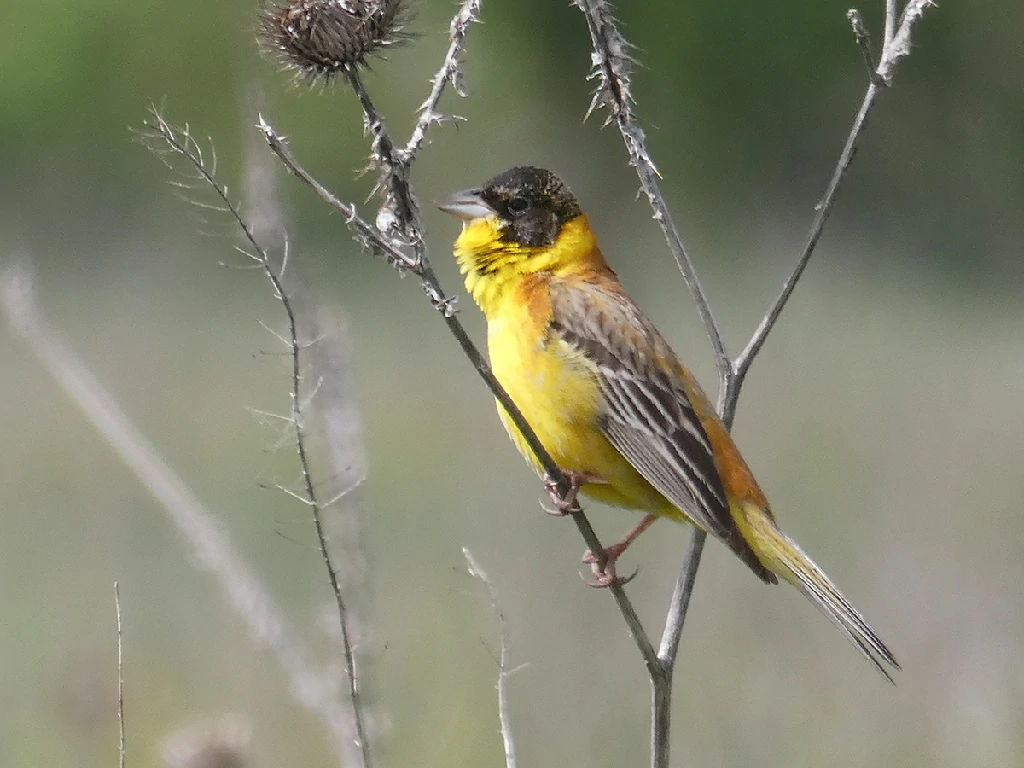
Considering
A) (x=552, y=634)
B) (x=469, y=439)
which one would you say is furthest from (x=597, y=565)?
(x=469, y=439)

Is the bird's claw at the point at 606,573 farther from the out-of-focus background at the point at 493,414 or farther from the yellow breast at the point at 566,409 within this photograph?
the out-of-focus background at the point at 493,414

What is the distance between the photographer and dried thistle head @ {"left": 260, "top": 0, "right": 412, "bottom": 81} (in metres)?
3.12

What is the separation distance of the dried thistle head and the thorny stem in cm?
48

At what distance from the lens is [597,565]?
3.94 meters

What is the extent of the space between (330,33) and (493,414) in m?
8.16

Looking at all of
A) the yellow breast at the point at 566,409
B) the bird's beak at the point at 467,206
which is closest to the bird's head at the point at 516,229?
the bird's beak at the point at 467,206

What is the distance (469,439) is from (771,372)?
11.6ft

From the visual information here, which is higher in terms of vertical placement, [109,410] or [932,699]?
Answer: [109,410]

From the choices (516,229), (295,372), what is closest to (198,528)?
(295,372)

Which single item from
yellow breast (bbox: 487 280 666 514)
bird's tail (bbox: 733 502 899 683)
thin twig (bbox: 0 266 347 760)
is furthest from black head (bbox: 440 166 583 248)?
thin twig (bbox: 0 266 347 760)

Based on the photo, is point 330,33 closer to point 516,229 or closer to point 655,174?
point 655,174

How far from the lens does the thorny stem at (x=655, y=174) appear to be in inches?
122

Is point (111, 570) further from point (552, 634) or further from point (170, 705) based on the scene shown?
point (552, 634)

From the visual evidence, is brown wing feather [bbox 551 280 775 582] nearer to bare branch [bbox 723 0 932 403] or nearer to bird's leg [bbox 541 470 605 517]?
bird's leg [bbox 541 470 605 517]
